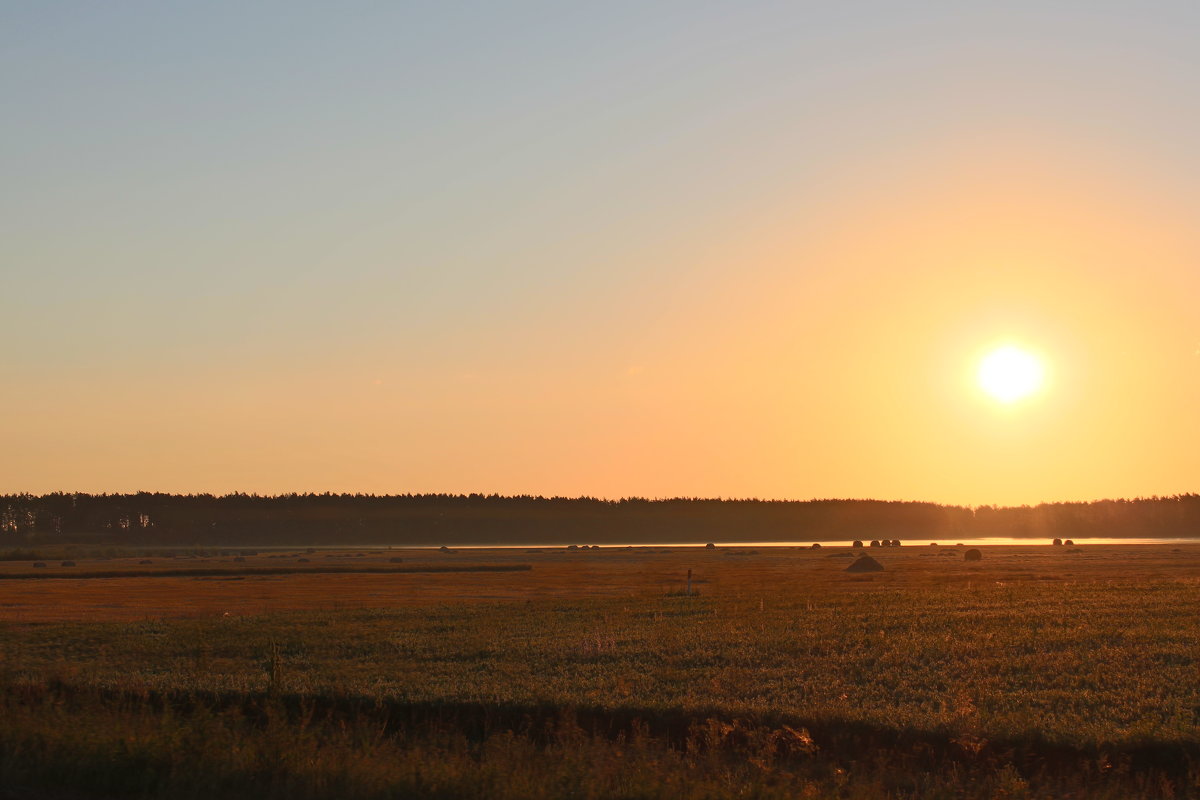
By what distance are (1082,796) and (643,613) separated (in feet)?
96.8

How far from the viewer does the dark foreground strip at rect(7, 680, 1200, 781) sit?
18391mm

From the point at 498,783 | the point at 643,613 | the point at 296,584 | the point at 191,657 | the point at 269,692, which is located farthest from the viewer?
the point at 296,584

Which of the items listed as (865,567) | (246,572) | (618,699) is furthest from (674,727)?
(246,572)

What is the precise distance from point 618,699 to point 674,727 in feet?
7.26

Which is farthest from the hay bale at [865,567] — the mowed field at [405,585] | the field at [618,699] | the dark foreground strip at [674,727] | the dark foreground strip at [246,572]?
the dark foreground strip at [674,727]

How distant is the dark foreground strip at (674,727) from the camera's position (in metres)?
18.4

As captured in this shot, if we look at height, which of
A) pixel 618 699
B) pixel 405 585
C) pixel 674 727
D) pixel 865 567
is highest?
pixel 618 699

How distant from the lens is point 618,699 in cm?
2319

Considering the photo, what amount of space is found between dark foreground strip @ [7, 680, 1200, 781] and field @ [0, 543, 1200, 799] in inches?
2.5

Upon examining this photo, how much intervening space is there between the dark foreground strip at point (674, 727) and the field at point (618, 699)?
65 millimetres

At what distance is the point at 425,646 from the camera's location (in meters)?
32.9

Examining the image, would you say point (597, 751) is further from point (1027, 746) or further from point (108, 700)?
point (108, 700)

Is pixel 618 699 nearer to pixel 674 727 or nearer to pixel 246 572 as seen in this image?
pixel 674 727

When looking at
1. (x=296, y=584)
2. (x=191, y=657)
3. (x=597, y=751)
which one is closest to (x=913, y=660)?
(x=597, y=751)
